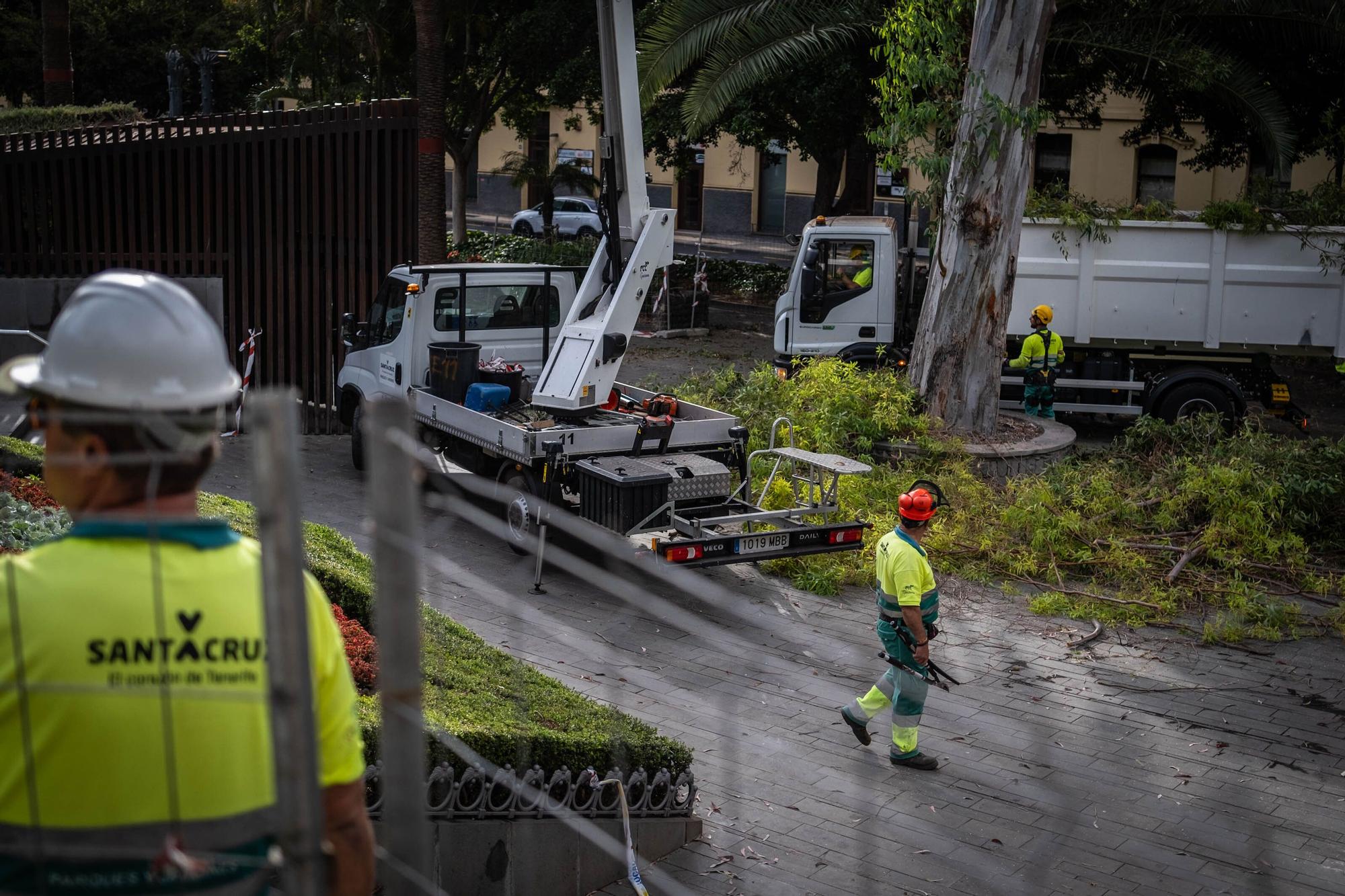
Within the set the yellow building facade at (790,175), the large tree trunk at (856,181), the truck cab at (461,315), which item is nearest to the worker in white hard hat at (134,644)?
the truck cab at (461,315)

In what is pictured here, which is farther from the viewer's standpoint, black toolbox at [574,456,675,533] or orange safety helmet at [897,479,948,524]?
black toolbox at [574,456,675,533]

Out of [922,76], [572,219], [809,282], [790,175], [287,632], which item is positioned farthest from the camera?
[790,175]

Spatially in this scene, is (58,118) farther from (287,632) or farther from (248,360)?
(287,632)

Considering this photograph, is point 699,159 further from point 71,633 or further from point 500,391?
point 71,633

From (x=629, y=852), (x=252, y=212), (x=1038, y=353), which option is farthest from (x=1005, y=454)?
(x=252, y=212)

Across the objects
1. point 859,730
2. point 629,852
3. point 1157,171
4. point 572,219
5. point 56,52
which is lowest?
point 859,730

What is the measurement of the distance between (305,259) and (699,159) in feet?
101

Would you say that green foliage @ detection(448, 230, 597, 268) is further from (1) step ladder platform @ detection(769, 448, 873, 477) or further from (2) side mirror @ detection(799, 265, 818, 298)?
(1) step ladder platform @ detection(769, 448, 873, 477)

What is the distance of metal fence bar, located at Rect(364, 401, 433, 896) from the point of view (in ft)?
6.38

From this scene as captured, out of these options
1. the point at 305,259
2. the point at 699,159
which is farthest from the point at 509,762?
the point at 699,159

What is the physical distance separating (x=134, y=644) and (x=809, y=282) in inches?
584

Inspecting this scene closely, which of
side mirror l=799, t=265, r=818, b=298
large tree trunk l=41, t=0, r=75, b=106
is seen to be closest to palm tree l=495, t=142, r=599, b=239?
large tree trunk l=41, t=0, r=75, b=106

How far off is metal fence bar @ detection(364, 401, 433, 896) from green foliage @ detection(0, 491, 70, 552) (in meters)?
4.94

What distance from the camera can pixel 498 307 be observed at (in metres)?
12.9
